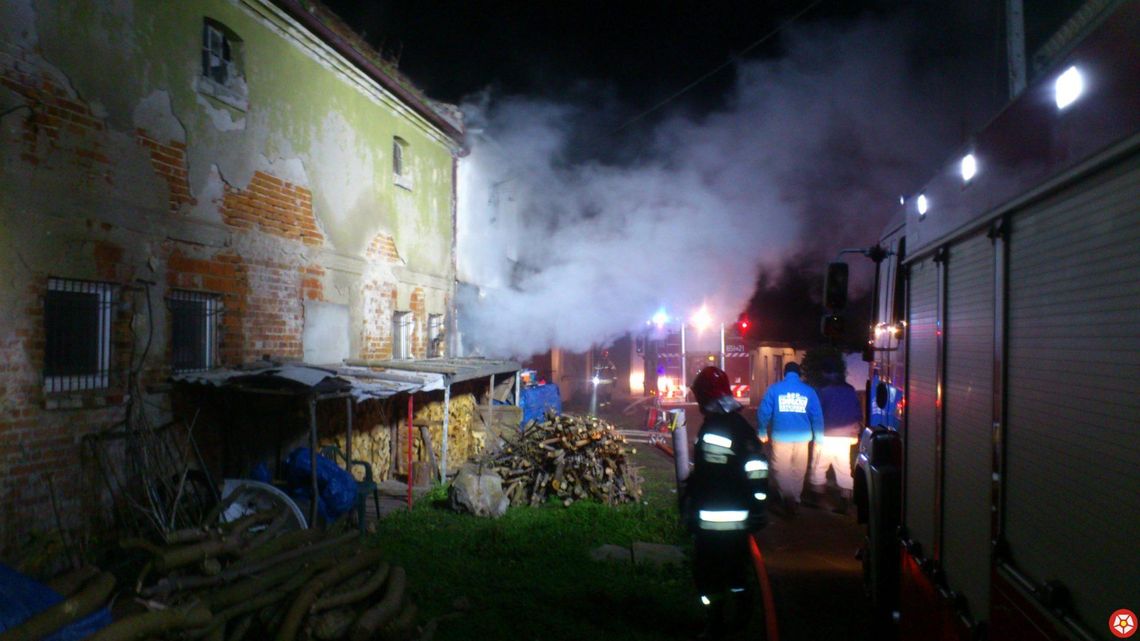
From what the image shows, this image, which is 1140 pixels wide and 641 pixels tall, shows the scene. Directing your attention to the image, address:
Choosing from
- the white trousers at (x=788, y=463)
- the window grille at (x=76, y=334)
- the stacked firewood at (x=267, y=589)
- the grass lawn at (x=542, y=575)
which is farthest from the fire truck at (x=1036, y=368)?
the window grille at (x=76, y=334)

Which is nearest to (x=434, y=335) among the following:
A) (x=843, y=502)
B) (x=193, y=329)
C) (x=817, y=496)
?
(x=193, y=329)

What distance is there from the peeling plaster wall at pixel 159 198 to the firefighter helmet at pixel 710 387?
18.3 feet

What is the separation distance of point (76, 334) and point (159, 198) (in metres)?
1.67

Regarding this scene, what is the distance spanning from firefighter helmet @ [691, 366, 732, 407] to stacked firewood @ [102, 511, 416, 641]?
2.76 meters

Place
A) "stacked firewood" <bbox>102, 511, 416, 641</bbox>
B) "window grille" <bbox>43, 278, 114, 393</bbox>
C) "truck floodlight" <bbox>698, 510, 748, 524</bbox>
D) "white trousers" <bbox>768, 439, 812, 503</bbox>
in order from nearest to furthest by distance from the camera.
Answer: "stacked firewood" <bbox>102, 511, 416, 641</bbox> → "truck floodlight" <bbox>698, 510, 748, 524</bbox> → "window grille" <bbox>43, 278, 114, 393</bbox> → "white trousers" <bbox>768, 439, 812, 503</bbox>

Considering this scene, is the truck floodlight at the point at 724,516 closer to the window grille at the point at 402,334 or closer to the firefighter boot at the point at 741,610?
the firefighter boot at the point at 741,610

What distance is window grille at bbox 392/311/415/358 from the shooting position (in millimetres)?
12316

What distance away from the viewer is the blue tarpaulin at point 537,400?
49.9ft

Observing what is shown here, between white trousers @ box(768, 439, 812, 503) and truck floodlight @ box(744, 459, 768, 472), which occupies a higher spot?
truck floodlight @ box(744, 459, 768, 472)

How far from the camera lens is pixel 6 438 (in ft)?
17.7

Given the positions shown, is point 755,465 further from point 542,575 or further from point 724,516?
point 542,575

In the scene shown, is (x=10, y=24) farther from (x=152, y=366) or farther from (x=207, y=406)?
(x=207, y=406)

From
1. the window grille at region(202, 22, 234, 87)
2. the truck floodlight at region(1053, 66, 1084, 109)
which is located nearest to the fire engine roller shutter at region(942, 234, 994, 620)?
the truck floodlight at region(1053, 66, 1084, 109)

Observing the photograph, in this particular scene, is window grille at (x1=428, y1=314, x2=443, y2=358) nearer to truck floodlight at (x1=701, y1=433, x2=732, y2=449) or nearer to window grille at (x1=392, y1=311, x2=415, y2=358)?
window grille at (x1=392, y1=311, x2=415, y2=358)
